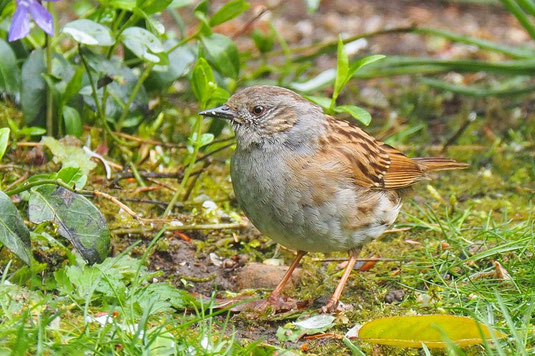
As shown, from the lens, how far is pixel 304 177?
12.5ft

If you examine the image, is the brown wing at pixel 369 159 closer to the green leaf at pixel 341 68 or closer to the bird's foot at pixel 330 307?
the green leaf at pixel 341 68

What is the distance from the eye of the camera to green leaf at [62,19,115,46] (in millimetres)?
4227

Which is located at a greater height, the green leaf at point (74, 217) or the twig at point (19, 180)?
the green leaf at point (74, 217)

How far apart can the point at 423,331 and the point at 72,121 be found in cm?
244

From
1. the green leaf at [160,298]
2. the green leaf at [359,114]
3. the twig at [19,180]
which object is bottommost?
the green leaf at [160,298]

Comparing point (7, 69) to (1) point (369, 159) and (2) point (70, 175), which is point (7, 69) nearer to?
(2) point (70, 175)

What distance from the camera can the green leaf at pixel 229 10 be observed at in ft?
15.3

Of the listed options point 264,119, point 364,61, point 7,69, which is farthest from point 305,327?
point 7,69

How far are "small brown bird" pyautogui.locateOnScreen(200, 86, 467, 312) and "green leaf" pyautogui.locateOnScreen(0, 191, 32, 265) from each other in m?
1.04

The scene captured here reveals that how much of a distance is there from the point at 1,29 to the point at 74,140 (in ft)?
2.46

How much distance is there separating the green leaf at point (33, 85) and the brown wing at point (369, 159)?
1.64 metres

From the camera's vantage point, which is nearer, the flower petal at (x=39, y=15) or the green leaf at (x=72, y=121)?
the flower petal at (x=39, y=15)

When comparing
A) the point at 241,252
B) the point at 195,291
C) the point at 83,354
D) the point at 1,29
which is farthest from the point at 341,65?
the point at 83,354

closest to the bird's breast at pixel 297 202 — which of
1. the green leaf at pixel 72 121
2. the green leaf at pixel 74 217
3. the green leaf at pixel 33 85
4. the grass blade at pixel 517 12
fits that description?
the green leaf at pixel 74 217
